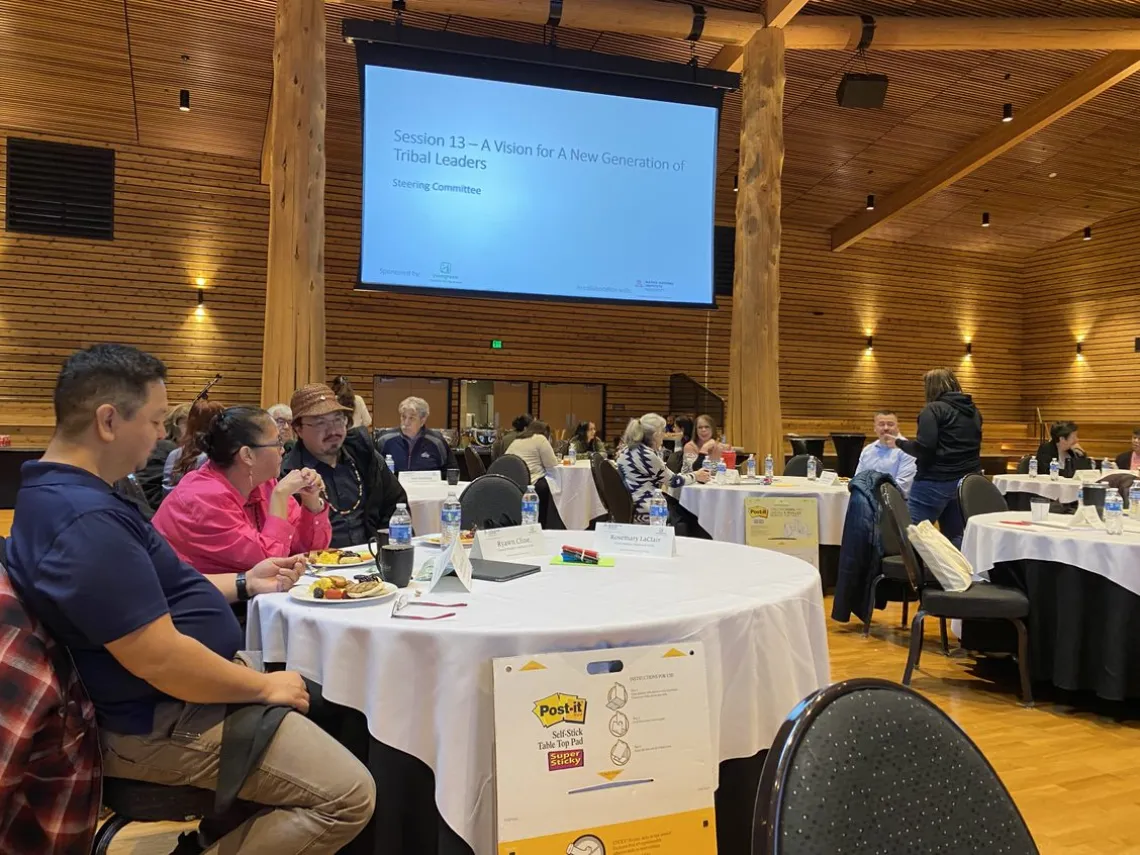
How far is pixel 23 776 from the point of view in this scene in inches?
60.0

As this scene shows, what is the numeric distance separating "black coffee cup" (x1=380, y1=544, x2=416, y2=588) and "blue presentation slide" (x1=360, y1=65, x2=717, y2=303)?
226 inches

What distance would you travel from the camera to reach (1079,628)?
3832mm

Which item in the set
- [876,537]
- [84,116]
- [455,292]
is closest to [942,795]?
[876,537]

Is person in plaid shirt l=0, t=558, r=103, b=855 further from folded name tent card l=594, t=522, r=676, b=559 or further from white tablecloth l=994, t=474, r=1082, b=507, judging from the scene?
white tablecloth l=994, t=474, r=1082, b=507

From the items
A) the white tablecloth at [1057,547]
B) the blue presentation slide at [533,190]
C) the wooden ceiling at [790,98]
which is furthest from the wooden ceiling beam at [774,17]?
the white tablecloth at [1057,547]

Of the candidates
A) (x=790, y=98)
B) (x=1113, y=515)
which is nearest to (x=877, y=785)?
(x=1113, y=515)

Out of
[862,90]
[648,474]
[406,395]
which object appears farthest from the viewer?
[406,395]

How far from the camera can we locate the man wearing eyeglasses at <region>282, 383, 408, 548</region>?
322cm

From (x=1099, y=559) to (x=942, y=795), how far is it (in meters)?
3.31

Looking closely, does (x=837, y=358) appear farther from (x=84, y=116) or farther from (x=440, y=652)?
(x=440, y=652)

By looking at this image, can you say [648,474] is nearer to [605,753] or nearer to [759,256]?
[605,753]

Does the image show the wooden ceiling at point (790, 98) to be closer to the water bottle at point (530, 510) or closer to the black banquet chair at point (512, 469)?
the black banquet chair at point (512, 469)

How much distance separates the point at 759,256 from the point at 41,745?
328 inches

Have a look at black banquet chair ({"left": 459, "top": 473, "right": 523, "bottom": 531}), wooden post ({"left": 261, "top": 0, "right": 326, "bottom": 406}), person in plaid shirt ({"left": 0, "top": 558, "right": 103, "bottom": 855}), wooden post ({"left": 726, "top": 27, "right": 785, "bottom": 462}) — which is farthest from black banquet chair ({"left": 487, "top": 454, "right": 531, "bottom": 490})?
wooden post ({"left": 726, "top": 27, "right": 785, "bottom": 462})
